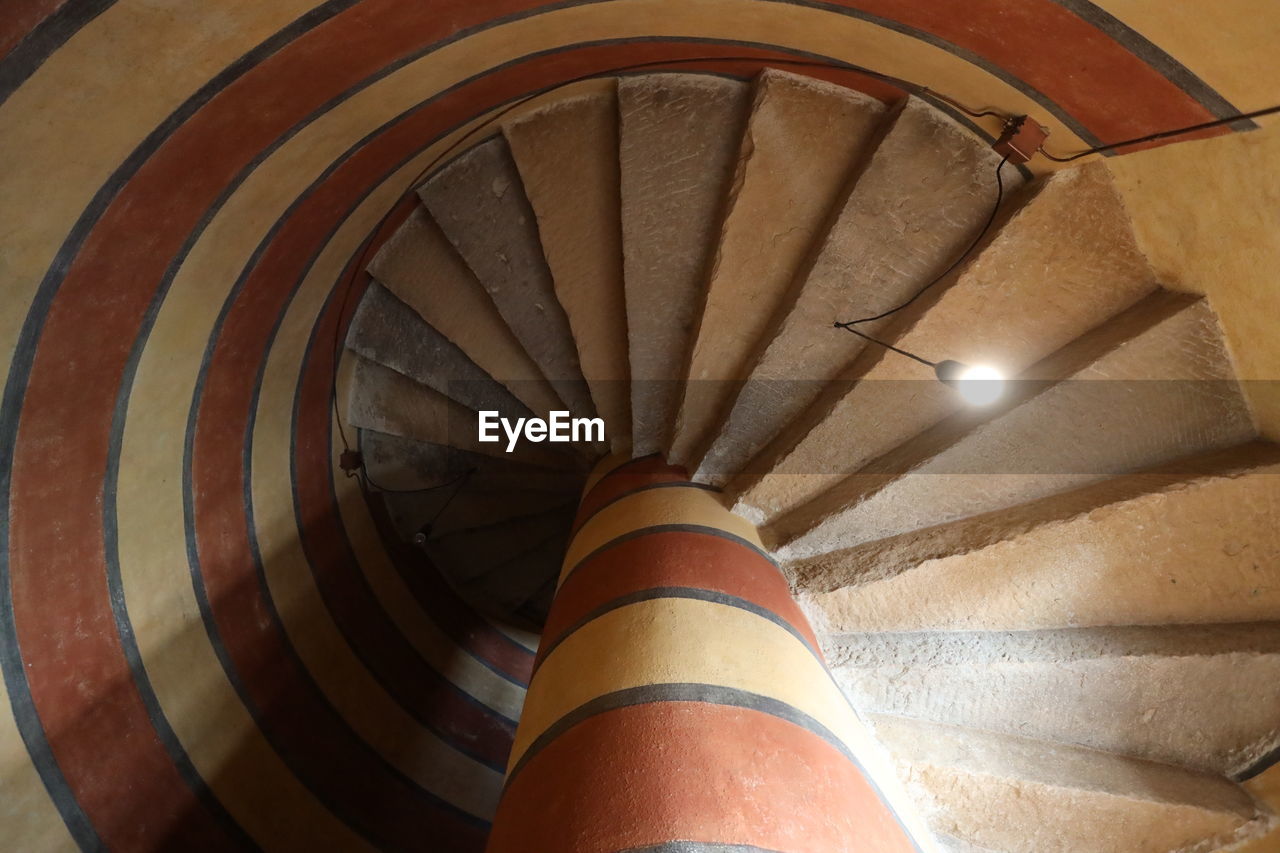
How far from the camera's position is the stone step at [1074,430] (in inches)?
73.0

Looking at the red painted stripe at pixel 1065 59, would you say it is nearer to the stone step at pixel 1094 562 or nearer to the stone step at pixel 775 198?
the stone step at pixel 775 198

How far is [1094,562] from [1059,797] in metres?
0.61

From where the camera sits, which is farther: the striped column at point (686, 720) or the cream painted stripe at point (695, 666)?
the cream painted stripe at point (695, 666)

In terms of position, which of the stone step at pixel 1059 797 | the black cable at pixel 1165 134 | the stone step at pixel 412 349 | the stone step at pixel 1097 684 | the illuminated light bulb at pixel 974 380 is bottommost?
the stone step at pixel 1059 797

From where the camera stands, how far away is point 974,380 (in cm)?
202

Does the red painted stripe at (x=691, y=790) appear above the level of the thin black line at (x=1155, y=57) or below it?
below

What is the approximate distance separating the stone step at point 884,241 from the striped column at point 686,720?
0.54m

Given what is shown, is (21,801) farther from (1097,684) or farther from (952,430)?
(1097,684)

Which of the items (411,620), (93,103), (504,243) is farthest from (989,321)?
(411,620)

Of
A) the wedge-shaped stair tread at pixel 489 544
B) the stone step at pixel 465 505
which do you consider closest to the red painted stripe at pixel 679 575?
the stone step at pixel 465 505

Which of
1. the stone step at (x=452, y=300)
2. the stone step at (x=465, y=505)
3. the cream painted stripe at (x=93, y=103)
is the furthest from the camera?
the stone step at (x=465, y=505)

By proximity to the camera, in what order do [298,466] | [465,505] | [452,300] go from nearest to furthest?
[452,300] < [298,466] < [465,505]

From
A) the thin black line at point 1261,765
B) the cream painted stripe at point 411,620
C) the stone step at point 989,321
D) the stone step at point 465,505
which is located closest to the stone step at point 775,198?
the stone step at point 989,321

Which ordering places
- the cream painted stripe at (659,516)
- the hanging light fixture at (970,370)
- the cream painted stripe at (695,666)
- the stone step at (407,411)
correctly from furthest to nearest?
the stone step at (407,411) < the cream painted stripe at (659,516) < the hanging light fixture at (970,370) < the cream painted stripe at (695,666)
